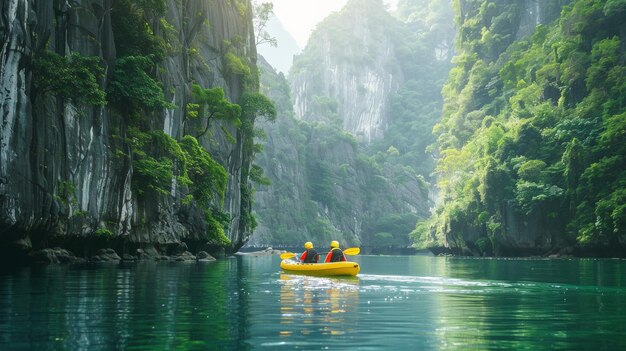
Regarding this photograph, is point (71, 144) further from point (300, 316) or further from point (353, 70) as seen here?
point (353, 70)

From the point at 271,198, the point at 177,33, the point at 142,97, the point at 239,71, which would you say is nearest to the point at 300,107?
the point at 271,198

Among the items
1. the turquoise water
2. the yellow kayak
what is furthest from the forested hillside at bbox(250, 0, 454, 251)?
the turquoise water

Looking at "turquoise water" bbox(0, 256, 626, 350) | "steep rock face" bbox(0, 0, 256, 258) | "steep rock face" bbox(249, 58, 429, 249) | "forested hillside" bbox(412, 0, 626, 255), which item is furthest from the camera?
"steep rock face" bbox(249, 58, 429, 249)

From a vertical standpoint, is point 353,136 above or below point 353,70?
below

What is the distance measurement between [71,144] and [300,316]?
64.2ft

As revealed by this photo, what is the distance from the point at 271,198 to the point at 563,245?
6911 centimetres

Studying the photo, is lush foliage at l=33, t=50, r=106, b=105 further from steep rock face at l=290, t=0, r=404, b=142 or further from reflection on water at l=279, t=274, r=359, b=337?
steep rock face at l=290, t=0, r=404, b=142

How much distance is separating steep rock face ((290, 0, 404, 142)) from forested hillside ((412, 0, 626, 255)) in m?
91.5

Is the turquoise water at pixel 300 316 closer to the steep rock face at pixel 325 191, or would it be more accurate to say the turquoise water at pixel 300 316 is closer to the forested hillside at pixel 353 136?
the forested hillside at pixel 353 136

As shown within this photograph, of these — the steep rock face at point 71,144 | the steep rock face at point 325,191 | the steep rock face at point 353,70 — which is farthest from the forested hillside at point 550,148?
the steep rock face at point 353,70

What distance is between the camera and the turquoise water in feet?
28.6

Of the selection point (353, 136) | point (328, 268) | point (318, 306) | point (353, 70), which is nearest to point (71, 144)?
point (328, 268)

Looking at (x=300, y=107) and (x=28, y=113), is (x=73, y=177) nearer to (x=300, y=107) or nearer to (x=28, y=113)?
(x=28, y=113)

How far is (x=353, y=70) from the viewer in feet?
602
